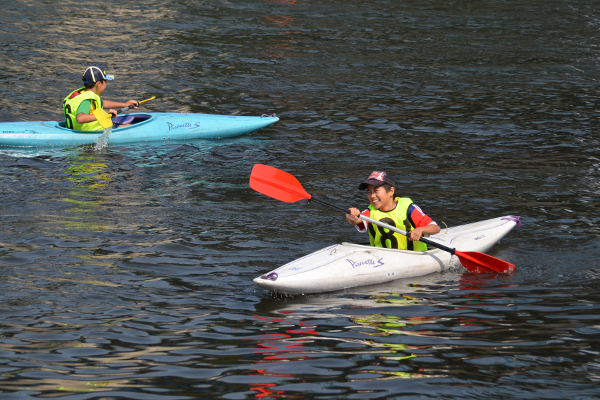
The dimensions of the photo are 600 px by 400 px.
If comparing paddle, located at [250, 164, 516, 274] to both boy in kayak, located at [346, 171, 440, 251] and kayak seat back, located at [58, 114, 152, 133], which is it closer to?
boy in kayak, located at [346, 171, 440, 251]

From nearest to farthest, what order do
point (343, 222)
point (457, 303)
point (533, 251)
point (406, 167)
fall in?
point (457, 303) < point (533, 251) < point (343, 222) < point (406, 167)

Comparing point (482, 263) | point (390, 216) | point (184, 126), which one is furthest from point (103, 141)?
point (482, 263)

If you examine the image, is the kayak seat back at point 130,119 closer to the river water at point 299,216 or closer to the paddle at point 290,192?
the river water at point 299,216

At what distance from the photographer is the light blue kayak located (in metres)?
10.3

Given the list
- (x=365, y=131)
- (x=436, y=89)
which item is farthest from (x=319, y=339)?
(x=436, y=89)

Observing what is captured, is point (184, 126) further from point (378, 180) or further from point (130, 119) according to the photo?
point (378, 180)

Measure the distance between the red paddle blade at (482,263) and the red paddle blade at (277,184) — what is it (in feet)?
5.19

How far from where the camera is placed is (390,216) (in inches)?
246

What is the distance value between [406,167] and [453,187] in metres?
1.00

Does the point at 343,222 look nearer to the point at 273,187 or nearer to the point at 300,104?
the point at 273,187

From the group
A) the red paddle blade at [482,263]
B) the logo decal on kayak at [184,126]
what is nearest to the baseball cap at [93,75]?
the logo decal on kayak at [184,126]

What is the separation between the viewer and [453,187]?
862 cm

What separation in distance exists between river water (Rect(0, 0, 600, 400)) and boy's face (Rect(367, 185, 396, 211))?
66cm

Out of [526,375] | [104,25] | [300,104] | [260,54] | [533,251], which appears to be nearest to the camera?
[526,375]
